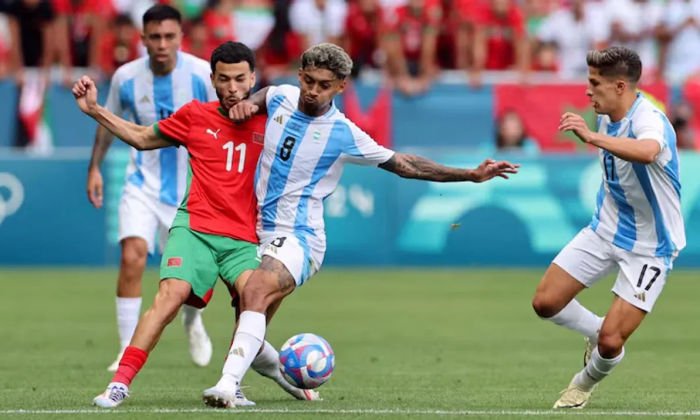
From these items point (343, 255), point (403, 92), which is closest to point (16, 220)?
point (343, 255)

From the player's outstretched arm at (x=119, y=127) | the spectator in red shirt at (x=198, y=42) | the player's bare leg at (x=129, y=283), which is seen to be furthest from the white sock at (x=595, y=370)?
the spectator in red shirt at (x=198, y=42)

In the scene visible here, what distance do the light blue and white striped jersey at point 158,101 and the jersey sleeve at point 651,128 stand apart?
11.8 feet

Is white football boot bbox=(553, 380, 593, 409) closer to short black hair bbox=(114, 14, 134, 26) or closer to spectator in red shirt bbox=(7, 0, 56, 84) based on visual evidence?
short black hair bbox=(114, 14, 134, 26)

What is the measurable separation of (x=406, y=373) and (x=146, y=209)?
2.38m

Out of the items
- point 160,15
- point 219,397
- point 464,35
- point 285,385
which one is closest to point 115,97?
point 160,15

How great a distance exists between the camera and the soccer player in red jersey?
7.65 m

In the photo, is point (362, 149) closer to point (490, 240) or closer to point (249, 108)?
point (249, 108)

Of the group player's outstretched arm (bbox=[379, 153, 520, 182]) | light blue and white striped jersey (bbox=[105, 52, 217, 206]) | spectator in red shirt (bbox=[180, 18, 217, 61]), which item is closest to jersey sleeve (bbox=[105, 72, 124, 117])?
light blue and white striped jersey (bbox=[105, 52, 217, 206])

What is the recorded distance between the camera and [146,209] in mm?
10047

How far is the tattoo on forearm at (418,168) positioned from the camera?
25.2 ft

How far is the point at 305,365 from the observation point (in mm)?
7645

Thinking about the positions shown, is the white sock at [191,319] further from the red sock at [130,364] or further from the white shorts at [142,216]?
the red sock at [130,364]

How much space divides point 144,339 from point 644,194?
10.2ft

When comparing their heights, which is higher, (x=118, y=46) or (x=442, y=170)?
(x=442, y=170)
